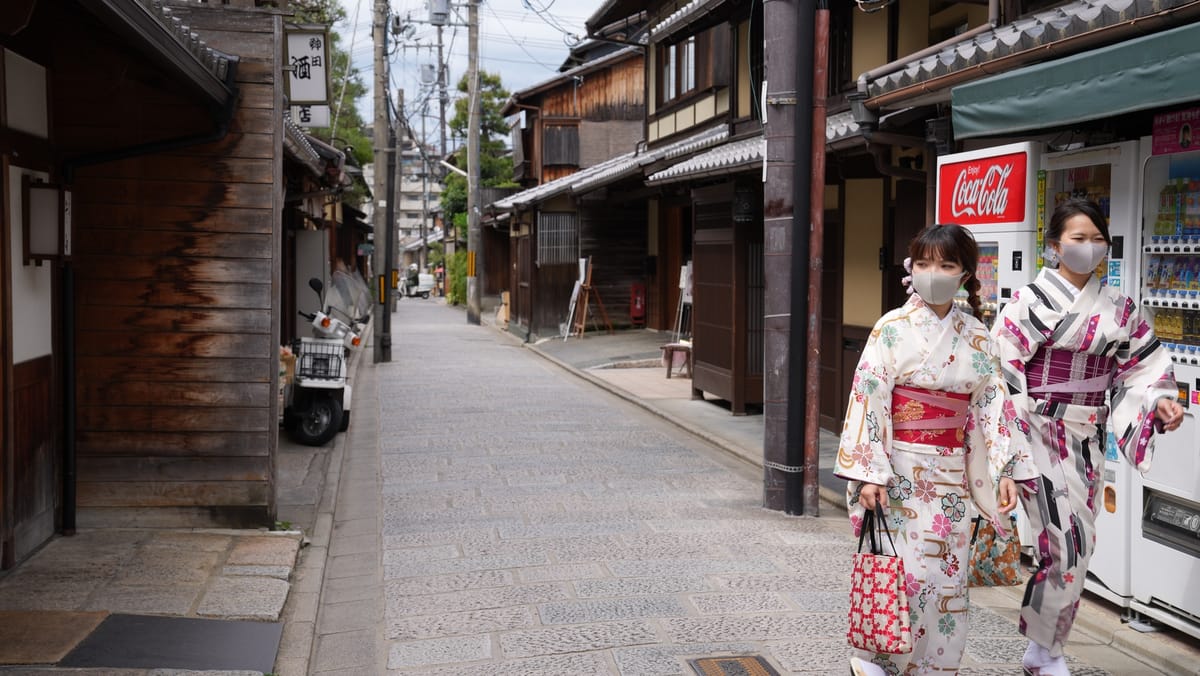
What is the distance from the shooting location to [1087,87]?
17.6 ft

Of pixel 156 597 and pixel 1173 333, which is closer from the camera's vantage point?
pixel 1173 333

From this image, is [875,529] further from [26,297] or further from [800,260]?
[26,297]

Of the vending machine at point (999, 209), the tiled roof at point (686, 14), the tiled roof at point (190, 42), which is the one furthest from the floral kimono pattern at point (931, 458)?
the tiled roof at point (686, 14)

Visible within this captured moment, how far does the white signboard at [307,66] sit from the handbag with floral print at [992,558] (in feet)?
31.0

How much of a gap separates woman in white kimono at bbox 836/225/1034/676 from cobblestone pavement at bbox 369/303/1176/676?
1063mm

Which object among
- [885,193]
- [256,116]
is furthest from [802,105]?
[256,116]

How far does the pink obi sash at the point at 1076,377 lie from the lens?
15.3 ft

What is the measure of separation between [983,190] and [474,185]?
94.1 feet

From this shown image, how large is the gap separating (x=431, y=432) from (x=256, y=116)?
5.99 metres

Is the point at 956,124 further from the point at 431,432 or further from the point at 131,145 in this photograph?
the point at 431,432

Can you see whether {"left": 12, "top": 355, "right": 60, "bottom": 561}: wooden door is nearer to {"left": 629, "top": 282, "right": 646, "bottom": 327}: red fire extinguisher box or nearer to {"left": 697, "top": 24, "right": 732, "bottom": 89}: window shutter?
{"left": 697, "top": 24, "right": 732, "bottom": 89}: window shutter

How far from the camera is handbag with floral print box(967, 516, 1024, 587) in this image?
14.6 ft

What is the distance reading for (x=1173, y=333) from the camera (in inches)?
219

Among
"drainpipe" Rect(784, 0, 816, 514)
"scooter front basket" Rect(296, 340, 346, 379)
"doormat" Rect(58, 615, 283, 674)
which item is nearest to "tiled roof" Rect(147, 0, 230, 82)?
"doormat" Rect(58, 615, 283, 674)
